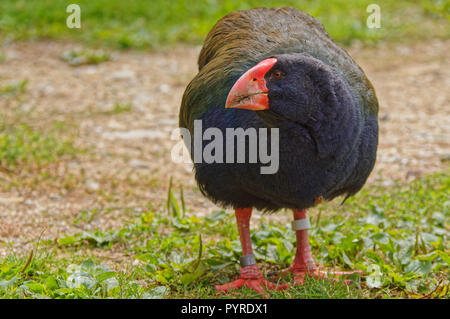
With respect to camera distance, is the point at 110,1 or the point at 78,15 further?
the point at 110,1

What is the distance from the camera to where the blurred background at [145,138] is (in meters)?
3.49

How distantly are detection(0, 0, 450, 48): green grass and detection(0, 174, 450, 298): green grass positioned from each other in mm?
3317

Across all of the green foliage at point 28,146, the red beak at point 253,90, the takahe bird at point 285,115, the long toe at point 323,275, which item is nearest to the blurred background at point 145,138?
the green foliage at point 28,146

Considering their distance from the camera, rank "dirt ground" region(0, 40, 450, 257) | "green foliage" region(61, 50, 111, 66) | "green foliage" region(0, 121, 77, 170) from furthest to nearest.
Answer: "green foliage" region(61, 50, 111, 66)
"green foliage" region(0, 121, 77, 170)
"dirt ground" region(0, 40, 450, 257)

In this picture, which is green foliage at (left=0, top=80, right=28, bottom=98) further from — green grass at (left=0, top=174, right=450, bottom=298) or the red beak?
the red beak

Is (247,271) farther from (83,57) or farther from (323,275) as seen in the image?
(83,57)

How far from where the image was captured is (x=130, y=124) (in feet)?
17.6

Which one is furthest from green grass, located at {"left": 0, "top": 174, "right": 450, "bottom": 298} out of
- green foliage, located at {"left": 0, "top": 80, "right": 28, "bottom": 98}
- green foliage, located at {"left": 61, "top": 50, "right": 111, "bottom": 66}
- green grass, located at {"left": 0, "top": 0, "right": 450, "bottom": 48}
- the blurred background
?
green grass, located at {"left": 0, "top": 0, "right": 450, "bottom": 48}

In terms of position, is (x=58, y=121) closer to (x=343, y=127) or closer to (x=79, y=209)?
(x=79, y=209)

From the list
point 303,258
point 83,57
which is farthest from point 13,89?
point 303,258

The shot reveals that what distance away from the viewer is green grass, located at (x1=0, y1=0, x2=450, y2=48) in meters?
7.04
